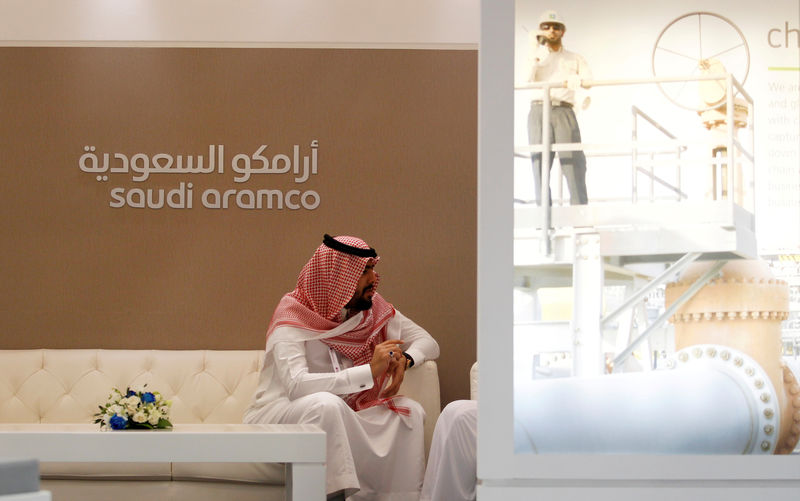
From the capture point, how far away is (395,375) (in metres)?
4.41

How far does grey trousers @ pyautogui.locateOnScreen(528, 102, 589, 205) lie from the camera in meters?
2.14

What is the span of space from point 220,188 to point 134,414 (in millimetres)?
1917

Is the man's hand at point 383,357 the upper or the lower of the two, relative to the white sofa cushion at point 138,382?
upper

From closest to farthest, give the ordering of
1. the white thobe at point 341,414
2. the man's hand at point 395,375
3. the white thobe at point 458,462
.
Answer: the white thobe at point 458,462, the white thobe at point 341,414, the man's hand at point 395,375

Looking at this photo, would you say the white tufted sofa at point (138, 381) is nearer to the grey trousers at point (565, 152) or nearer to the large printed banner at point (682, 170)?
the large printed banner at point (682, 170)

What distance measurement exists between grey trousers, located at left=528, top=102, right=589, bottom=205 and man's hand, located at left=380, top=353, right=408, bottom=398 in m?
→ 2.36

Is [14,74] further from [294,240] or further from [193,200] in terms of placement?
[294,240]

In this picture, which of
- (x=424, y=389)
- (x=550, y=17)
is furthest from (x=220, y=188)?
(x=550, y=17)

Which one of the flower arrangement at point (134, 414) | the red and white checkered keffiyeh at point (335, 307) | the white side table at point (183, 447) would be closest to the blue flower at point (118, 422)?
the flower arrangement at point (134, 414)

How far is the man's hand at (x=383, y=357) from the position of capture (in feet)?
14.1

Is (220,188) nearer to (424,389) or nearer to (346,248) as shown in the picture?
(346,248)

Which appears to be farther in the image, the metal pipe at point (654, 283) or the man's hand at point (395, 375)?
the man's hand at point (395, 375)

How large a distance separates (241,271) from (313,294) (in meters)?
0.76

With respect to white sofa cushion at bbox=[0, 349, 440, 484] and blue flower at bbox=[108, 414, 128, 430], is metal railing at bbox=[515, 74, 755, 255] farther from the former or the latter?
white sofa cushion at bbox=[0, 349, 440, 484]
